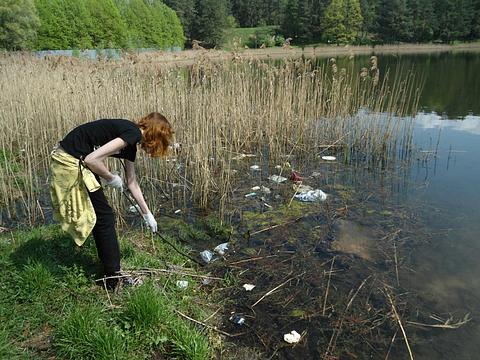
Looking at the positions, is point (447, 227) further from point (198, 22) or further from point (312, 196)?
point (198, 22)

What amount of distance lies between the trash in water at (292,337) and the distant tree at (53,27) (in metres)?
42.4

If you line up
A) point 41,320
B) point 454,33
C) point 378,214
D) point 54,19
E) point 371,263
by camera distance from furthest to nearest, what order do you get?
1. point 454,33
2. point 54,19
3. point 378,214
4. point 371,263
5. point 41,320

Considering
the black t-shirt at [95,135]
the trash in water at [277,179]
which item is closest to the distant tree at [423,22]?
the trash in water at [277,179]

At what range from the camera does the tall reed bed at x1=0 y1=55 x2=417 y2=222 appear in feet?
22.1

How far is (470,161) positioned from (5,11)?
102ft

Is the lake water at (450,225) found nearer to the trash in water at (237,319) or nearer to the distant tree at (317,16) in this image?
the trash in water at (237,319)

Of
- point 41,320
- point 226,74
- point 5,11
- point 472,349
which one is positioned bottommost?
point 472,349

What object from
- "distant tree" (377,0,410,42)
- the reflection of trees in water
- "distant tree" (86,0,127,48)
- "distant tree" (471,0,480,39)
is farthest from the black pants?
"distant tree" (471,0,480,39)

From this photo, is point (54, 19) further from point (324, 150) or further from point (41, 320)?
point (41, 320)

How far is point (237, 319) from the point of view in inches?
135

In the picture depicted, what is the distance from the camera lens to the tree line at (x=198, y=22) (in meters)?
33.0

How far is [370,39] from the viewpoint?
56094 millimetres

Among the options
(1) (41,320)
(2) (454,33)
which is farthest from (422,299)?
(2) (454,33)

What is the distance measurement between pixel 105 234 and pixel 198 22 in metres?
73.6
